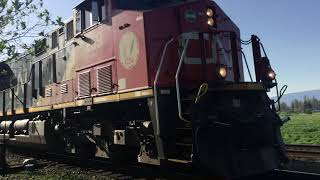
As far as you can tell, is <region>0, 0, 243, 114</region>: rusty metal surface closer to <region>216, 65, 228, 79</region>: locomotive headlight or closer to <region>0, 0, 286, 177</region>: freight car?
<region>0, 0, 286, 177</region>: freight car

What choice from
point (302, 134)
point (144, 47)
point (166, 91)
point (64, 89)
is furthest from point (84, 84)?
point (302, 134)

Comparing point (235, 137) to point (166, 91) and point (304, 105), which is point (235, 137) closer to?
point (166, 91)

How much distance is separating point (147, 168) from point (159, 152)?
6.72 ft

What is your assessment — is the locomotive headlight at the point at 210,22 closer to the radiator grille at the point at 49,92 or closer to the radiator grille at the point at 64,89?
the radiator grille at the point at 64,89

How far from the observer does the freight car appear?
21.6 feet

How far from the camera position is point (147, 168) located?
8.78 metres

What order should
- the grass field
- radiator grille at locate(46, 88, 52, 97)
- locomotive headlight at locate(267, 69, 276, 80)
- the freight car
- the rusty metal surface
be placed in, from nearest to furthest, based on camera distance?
the freight car < the rusty metal surface < locomotive headlight at locate(267, 69, 276, 80) < radiator grille at locate(46, 88, 52, 97) < the grass field

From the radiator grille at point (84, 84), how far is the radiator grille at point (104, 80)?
545mm

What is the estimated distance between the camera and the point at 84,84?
9492mm

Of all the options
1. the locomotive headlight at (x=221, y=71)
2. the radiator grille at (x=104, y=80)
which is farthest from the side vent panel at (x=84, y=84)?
the locomotive headlight at (x=221, y=71)

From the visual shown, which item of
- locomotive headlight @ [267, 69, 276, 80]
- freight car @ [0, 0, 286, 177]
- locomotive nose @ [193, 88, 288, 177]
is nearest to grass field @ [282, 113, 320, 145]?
locomotive headlight @ [267, 69, 276, 80]

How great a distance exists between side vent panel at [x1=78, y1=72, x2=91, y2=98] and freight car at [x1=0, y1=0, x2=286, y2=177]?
0.08ft

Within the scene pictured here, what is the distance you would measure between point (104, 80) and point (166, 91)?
205 cm

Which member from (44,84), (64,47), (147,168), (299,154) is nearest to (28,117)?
(44,84)
